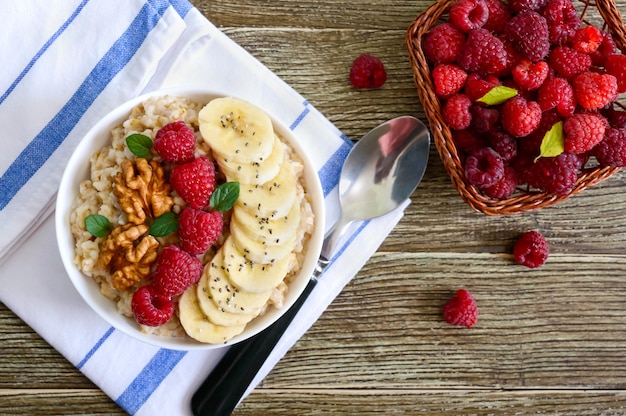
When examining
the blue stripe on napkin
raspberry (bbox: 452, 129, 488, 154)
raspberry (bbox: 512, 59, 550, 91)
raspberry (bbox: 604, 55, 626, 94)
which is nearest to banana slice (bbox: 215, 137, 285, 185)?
the blue stripe on napkin

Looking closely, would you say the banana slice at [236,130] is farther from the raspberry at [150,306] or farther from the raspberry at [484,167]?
the raspberry at [484,167]

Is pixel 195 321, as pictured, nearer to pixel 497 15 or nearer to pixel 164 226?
pixel 164 226

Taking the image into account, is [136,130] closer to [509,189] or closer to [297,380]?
[297,380]

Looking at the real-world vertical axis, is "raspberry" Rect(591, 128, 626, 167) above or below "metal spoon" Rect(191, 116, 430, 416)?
below

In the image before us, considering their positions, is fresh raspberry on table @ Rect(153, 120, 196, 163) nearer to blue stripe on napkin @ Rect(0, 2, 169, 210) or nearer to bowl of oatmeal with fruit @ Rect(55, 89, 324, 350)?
bowl of oatmeal with fruit @ Rect(55, 89, 324, 350)

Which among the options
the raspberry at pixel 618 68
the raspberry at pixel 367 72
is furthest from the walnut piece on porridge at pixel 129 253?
the raspberry at pixel 618 68

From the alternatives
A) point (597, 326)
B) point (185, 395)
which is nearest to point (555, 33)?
point (597, 326)
